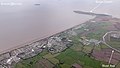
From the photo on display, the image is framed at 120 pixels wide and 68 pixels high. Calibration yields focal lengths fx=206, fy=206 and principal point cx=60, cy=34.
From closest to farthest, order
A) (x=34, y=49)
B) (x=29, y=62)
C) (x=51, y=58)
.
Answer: (x=29, y=62), (x=51, y=58), (x=34, y=49)

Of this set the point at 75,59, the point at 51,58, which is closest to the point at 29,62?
the point at 51,58

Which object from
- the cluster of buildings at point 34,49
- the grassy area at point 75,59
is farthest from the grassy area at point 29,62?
the grassy area at point 75,59

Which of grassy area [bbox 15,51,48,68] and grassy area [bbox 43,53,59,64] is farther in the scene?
grassy area [bbox 43,53,59,64]

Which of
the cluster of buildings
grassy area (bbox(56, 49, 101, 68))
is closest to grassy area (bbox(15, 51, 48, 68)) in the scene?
the cluster of buildings

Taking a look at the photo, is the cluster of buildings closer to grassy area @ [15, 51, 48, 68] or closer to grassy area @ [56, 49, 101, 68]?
grassy area @ [15, 51, 48, 68]

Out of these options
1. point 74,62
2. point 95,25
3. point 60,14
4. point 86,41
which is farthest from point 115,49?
→ point 60,14

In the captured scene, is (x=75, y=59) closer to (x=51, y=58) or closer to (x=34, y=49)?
(x=51, y=58)

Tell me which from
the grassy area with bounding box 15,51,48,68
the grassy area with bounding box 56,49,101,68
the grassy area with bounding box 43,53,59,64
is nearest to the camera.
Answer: the grassy area with bounding box 15,51,48,68

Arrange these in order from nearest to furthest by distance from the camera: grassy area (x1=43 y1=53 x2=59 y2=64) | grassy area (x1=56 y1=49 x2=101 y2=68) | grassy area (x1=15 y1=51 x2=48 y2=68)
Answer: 1. grassy area (x1=15 y1=51 x2=48 y2=68)
2. grassy area (x1=56 y1=49 x2=101 y2=68)
3. grassy area (x1=43 y1=53 x2=59 y2=64)
